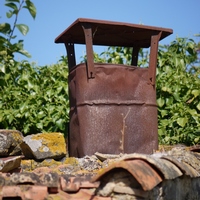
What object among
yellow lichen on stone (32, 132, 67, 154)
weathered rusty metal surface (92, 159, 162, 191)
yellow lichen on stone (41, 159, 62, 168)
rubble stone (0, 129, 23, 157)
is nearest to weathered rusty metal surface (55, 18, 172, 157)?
yellow lichen on stone (32, 132, 67, 154)

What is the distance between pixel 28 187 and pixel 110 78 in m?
2.08

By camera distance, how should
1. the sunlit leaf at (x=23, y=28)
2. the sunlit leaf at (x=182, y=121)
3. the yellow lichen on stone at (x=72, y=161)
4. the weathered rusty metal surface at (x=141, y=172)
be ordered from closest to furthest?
the weathered rusty metal surface at (x=141, y=172), the yellow lichen on stone at (x=72, y=161), the sunlit leaf at (x=23, y=28), the sunlit leaf at (x=182, y=121)

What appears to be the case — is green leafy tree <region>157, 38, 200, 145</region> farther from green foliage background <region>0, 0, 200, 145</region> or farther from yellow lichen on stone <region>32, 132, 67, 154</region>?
yellow lichen on stone <region>32, 132, 67, 154</region>

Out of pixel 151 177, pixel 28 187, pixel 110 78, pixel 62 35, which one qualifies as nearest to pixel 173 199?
pixel 151 177

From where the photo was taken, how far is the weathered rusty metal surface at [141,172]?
2275 millimetres

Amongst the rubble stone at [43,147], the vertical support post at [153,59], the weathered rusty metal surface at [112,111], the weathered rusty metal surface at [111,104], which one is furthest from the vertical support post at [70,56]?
the rubble stone at [43,147]

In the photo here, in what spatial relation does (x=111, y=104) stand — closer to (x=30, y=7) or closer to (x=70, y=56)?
(x=70, y=56)

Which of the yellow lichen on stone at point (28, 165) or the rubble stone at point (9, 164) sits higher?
the rubble stone at point (9, 164)

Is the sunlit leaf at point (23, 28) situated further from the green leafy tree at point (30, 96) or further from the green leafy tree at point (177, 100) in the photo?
the green leafy tree at point (177, 100)

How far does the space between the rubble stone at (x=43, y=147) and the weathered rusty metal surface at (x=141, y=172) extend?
1.62 m

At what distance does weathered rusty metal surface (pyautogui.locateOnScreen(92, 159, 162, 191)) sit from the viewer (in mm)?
2275

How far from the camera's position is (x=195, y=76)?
6.23 metres

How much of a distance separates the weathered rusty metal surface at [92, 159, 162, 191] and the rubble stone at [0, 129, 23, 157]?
197cm

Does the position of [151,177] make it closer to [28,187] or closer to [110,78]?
[28,187]
